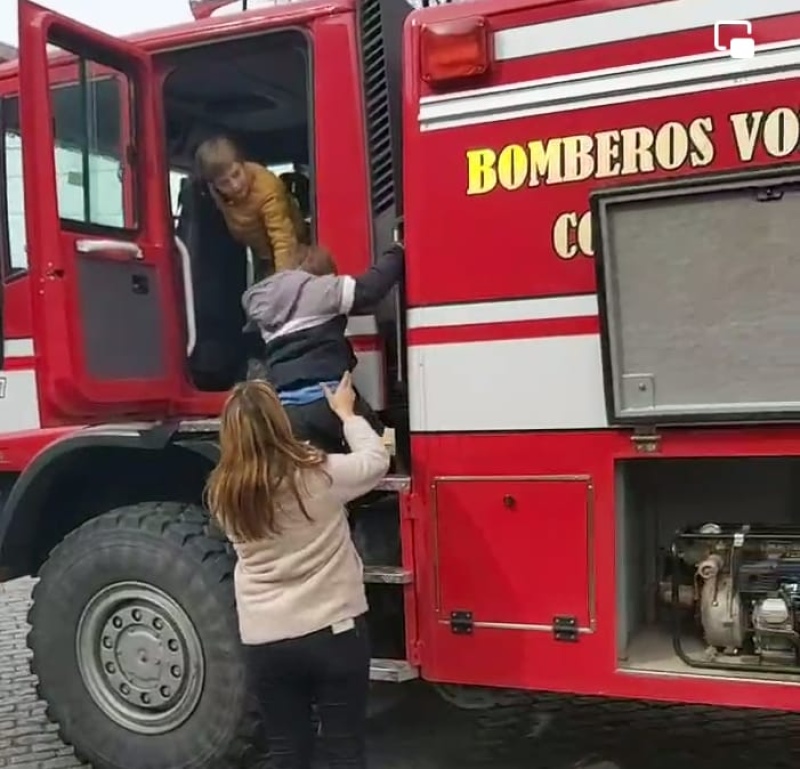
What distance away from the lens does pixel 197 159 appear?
16.2 ft

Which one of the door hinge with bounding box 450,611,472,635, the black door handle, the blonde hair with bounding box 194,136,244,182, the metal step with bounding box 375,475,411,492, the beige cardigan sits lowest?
the door hinge with bounding box 450,611,472,635

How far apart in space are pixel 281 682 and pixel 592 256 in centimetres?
163

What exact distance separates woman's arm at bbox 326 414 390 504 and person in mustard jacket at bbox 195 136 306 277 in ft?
3.46

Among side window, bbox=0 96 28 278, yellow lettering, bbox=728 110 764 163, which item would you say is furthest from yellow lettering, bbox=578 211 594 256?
side window, bbox=0 96 28 278

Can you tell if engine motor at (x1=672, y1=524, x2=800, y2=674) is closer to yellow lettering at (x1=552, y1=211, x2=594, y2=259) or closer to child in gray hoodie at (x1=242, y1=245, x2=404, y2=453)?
yellow lettering at (x1=552, y1=211, x2=594, y2=259)

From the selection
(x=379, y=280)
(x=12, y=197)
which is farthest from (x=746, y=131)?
(x=12, y=197)

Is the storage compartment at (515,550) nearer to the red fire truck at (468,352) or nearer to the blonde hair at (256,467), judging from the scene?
the red fire truck at (468,352)

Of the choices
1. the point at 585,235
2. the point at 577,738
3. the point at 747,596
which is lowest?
the point at 577,738

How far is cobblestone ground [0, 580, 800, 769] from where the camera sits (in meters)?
4.89

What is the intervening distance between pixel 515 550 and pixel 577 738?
1.48 m

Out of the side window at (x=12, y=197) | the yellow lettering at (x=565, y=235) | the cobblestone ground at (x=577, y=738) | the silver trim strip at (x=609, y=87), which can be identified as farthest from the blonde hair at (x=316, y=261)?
the cobblestone ground at (x=577, y=738)

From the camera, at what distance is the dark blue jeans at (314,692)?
12.0ft

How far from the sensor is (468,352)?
4.11 meters

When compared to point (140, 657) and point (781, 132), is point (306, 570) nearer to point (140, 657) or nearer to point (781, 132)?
point (140, 657)
